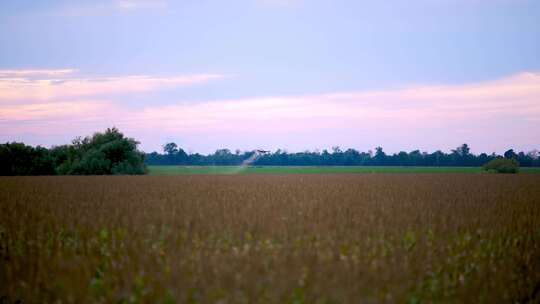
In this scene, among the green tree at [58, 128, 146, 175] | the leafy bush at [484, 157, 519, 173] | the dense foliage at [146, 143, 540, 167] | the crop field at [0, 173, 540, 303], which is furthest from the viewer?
the dense foliage at [146, 143, 540, 167]

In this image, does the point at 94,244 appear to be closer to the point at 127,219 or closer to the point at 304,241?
the point at 127,219

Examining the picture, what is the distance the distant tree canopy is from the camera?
47.9 meters

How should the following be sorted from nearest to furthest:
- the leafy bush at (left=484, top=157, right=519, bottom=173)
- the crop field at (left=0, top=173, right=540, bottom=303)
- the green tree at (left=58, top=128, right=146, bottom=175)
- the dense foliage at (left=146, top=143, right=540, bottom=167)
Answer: the crop field at (left=0, top=173, right=540, bottom=303) < the green tree at (left=58, top=128, right=146, bottom=175) < the leafy bush at (left=484, top=157, right=519, bottom=173) < the dense foliage at (left=146, top=143, right=540, bottom=167)

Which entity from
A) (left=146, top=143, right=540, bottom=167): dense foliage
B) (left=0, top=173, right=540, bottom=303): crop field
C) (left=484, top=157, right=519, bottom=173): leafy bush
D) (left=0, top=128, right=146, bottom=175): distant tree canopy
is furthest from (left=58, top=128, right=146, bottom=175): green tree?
(left=146, top=143, right=540, bottom=167): dense foliage

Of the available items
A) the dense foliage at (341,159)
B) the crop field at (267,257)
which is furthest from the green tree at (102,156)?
the dense foliage at (341,159)

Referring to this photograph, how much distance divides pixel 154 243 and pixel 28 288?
7.75 feet

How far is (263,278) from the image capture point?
5.36 metres

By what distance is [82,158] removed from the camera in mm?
48656

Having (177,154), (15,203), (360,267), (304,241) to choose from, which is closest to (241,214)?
(304,241)

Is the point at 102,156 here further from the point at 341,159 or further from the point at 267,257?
the point at 341,159

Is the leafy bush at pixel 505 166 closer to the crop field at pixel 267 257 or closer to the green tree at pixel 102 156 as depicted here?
the green tree at pixel 102 156

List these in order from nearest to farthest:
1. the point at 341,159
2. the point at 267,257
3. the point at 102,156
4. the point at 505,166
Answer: the point at 267,257 → the point at 102,156 → the point at 505,166 → the point at 341,159

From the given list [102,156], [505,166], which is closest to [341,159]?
A: [505,166]

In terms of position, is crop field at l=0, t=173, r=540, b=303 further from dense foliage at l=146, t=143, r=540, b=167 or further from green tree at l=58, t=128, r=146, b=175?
dense foliage at l=146, t=143, r=540, b=167
